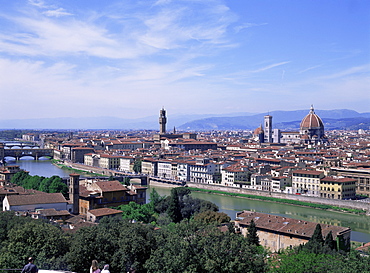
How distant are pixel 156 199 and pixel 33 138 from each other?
7293 cm

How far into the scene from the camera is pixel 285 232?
10.9 metres

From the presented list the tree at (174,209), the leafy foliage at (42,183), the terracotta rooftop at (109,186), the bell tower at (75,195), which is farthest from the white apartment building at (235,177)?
the bell tower at (75,195)

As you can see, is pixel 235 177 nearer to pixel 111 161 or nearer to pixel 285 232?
pixel 285 232

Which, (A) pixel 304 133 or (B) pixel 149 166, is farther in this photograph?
(A) pixel 304 133

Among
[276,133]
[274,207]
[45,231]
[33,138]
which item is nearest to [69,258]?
[45,231]

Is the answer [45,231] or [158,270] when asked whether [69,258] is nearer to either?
[45,231]

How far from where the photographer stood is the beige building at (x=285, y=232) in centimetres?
1065

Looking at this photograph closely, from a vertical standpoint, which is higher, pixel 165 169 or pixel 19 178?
pixel 19 178

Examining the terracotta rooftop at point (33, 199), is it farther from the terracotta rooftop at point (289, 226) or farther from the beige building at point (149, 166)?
the beige building at point (149, 166)

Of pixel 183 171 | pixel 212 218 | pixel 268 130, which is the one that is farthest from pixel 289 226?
pixel 268 130

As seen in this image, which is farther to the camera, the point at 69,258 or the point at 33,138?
the point at 33,138

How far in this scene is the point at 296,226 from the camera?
441 inches

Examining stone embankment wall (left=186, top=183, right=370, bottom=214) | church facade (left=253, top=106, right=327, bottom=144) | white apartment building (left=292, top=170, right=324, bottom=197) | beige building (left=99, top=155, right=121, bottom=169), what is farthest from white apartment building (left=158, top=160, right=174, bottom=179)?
church facade (left=253, top=106, right=327, bottom=144)

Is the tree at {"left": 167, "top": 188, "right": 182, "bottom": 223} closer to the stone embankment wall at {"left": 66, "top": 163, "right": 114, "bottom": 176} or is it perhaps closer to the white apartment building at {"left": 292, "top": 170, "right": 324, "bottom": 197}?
the white apartment building at {"left": 292, "top": 170, "right": 324, "bottom": 197}
